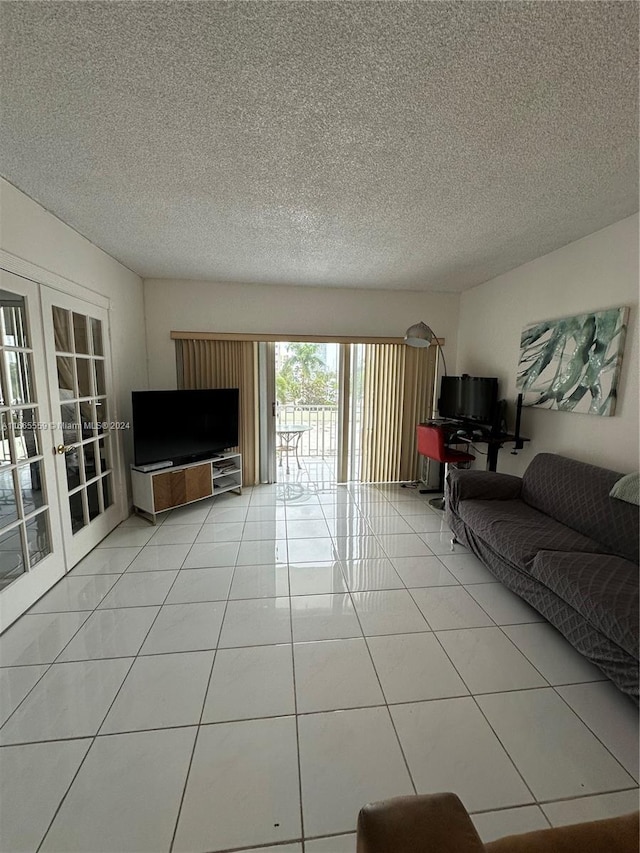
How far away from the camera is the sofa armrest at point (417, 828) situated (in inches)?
22.9

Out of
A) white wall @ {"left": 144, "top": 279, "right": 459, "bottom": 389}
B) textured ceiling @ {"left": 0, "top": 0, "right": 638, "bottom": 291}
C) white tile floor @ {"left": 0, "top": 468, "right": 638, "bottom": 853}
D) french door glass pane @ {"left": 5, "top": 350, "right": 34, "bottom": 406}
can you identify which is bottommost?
white tile floor @ {"left": 0, "top": 468, "right": 638, "bottom": 853}

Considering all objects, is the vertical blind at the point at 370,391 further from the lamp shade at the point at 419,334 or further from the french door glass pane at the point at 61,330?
the french door glass pane at the point at 61,330

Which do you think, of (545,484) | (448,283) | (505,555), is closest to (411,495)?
(545,484)

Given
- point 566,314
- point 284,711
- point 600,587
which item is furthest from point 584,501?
point 284,711

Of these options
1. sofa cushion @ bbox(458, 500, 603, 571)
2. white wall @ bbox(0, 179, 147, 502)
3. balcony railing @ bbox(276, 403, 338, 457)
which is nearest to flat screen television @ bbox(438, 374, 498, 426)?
sofa cushion @ bbox(458, 500, 603, 571)

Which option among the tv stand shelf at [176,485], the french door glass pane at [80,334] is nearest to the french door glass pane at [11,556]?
the tv stand shelf at [176,485]

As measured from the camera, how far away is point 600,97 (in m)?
→ 1.29

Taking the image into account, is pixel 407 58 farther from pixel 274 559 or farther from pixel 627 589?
pixel 274 559

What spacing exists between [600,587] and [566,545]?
455mm

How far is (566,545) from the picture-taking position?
6.72ft

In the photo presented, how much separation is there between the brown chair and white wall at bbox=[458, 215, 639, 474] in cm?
222

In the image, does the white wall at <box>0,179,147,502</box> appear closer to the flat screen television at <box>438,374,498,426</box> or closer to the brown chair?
the brown chair

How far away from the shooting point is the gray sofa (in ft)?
5.00

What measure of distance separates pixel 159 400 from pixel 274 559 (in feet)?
6.20
